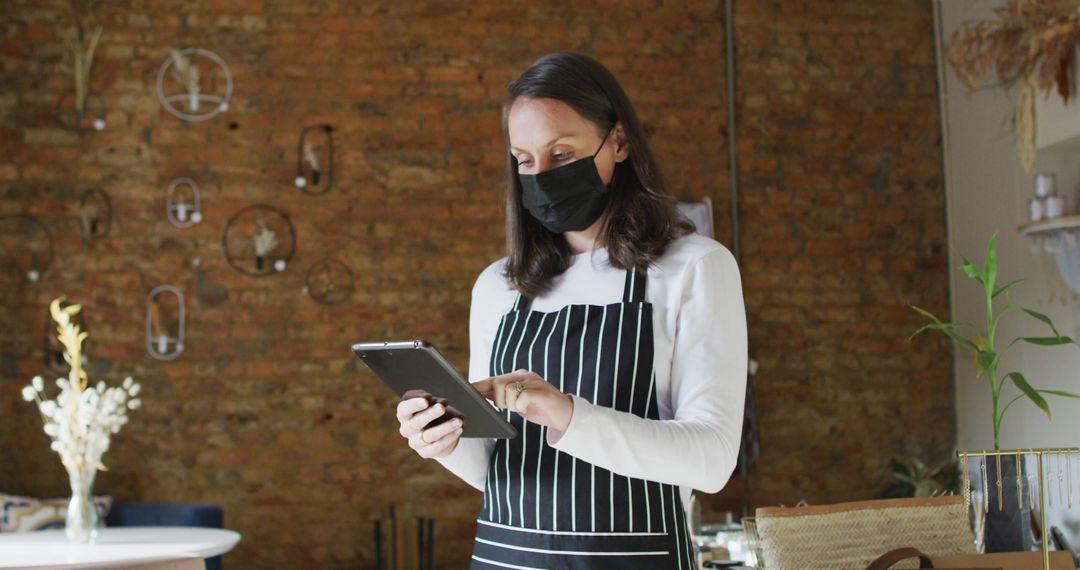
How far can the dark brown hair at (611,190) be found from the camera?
1.57 metres

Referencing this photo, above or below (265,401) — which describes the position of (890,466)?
below

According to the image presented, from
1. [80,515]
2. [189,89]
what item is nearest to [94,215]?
[189,89]

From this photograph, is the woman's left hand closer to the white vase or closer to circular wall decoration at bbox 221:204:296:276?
the white vase

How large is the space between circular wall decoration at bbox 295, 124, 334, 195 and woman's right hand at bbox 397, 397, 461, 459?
412 cm

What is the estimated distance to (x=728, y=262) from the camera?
1.51 metres

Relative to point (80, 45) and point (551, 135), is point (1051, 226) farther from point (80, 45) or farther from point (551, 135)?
point (80, 45)

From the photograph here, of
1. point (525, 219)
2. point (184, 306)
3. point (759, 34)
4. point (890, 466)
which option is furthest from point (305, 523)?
point (525, 219)

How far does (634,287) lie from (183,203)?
14.2 feet

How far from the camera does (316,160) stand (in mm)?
5441

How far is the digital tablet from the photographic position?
1312 millimetres

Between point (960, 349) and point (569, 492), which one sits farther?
point (960, 349)

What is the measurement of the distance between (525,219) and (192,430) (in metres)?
Answer: 3.98

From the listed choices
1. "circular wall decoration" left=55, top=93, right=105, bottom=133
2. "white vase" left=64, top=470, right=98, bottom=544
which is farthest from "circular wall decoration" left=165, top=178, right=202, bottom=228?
"white vase" left=64, top=470, right=98, bottom=544

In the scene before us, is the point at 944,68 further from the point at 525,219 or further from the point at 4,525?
the point at 4,525
